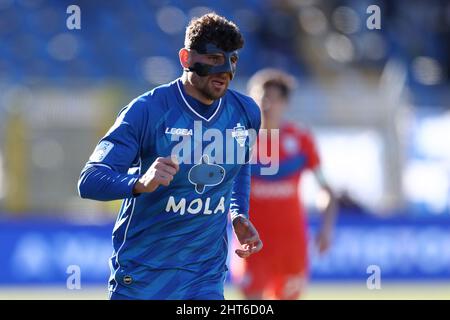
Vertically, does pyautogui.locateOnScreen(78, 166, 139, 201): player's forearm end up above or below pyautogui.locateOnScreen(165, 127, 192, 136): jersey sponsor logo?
below

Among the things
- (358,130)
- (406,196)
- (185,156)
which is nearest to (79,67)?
(358,130)

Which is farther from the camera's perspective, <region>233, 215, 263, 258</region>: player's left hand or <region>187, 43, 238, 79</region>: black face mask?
<region>233, 215, 263, 258</region>: player's left hand

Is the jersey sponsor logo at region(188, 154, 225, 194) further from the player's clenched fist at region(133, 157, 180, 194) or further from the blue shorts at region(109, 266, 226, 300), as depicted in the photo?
the player's clenched fist at region(133, 157, 180, 194)

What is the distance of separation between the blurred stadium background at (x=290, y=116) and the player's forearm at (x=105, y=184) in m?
7.96

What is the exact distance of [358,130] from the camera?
698 inches

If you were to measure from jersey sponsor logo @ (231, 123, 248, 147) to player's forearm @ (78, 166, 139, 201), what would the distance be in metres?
0.86

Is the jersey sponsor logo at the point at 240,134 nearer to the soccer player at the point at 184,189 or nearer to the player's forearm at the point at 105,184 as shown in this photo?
the soccer player at the point at 184,189

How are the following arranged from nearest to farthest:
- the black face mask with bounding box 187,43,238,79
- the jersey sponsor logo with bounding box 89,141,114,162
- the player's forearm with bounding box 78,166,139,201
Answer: the player's forearm with bounding box 78,166,139,201 → the jersey sponsor logo with bounding box 89,141,114,162 → the black face mask with bounding box 187,43,238,79

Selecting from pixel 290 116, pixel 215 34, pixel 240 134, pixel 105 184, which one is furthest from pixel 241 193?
pixel 290 116

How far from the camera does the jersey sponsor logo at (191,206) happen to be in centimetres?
539

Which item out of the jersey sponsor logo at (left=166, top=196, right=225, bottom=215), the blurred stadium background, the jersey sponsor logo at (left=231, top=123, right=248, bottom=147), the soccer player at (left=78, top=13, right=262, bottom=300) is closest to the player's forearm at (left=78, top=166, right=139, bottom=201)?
the soccer player at (left=78, top=13, right=262, bottom=300)

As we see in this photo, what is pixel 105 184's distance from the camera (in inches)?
195

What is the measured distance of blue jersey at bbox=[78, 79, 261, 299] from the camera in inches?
211

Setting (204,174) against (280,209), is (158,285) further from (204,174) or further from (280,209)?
(280,209)
